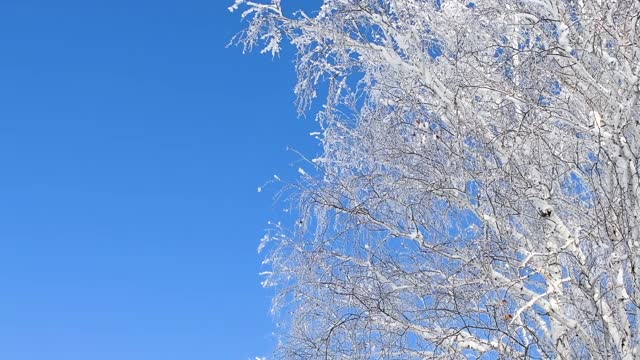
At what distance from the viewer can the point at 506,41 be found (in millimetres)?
8070

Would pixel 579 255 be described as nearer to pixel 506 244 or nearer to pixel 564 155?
pixel 506 244

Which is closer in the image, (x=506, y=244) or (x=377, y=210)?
(x=506, y=244)

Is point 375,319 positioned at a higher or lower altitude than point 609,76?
lower

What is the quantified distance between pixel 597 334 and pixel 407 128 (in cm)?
198

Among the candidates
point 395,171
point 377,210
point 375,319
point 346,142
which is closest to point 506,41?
point 346,142

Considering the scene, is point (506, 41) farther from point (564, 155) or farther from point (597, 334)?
point (597, 334)

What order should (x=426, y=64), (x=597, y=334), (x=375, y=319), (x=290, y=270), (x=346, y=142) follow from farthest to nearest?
(x=346, y=142) → (x=290, y=270) → (x=426, y=64) → (x=375, y=319) → (x=597, y=334)

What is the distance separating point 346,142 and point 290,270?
5.54 ft

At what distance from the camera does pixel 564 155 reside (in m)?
6.45

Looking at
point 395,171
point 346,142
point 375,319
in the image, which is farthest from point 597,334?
point 346,142

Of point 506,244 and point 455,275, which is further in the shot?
point 455,275

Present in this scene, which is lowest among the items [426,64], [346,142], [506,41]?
[426,64]

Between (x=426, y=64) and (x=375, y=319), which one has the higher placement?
(x=426, y=64)

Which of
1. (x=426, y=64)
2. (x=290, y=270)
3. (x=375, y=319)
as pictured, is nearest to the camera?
(x=375, y=319)
